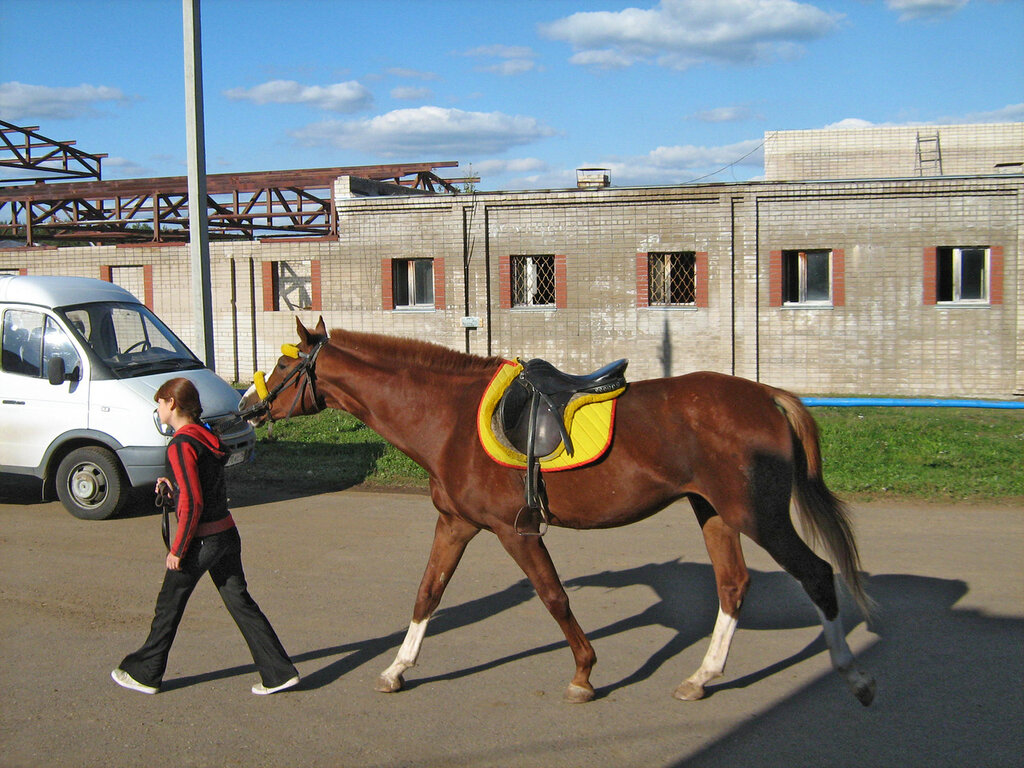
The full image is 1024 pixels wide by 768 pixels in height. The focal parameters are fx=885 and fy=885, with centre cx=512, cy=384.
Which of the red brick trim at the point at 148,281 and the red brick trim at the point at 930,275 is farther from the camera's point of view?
the red brick trim at the point at 148,281

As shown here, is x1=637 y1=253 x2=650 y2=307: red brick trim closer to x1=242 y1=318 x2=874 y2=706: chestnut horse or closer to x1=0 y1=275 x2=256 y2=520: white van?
x1=0 y1=275 x2=256 y2=520: white van

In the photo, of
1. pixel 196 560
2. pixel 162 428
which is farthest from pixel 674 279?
Result: pixel 196 560

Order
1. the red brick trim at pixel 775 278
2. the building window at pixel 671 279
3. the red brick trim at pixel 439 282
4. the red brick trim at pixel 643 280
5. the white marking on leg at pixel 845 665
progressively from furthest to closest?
the red brick trim at pixel 439 282, the building window at pixel 671 279, the red brick trim at pixel 643 280, the red brick trim at pixel 775 278, the white marking on leg at pixel 845 665

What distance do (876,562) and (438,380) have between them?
4.07m

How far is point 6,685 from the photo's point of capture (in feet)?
16.5

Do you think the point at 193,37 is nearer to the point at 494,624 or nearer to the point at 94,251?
the point at 494,624

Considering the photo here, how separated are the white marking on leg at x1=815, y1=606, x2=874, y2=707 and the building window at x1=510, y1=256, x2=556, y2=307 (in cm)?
1603

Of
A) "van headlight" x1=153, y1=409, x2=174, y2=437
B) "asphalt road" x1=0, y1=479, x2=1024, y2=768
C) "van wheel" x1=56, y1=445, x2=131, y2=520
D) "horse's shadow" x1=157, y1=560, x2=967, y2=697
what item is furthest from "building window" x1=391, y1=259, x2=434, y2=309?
"horse's shadow" x1=157, y1=560, x2=967, y2=697

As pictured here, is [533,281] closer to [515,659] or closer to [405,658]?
[515,659]

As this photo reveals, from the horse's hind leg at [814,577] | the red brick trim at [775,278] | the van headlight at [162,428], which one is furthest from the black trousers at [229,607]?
the red brick trim at [775,278]

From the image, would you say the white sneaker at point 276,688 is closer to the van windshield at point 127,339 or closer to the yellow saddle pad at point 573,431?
the yellow saddle pad at point 573,431

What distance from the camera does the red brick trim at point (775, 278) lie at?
19.3 meters

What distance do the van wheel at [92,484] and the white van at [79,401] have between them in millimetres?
10

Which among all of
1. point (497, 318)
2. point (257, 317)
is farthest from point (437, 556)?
point (257, 317)
